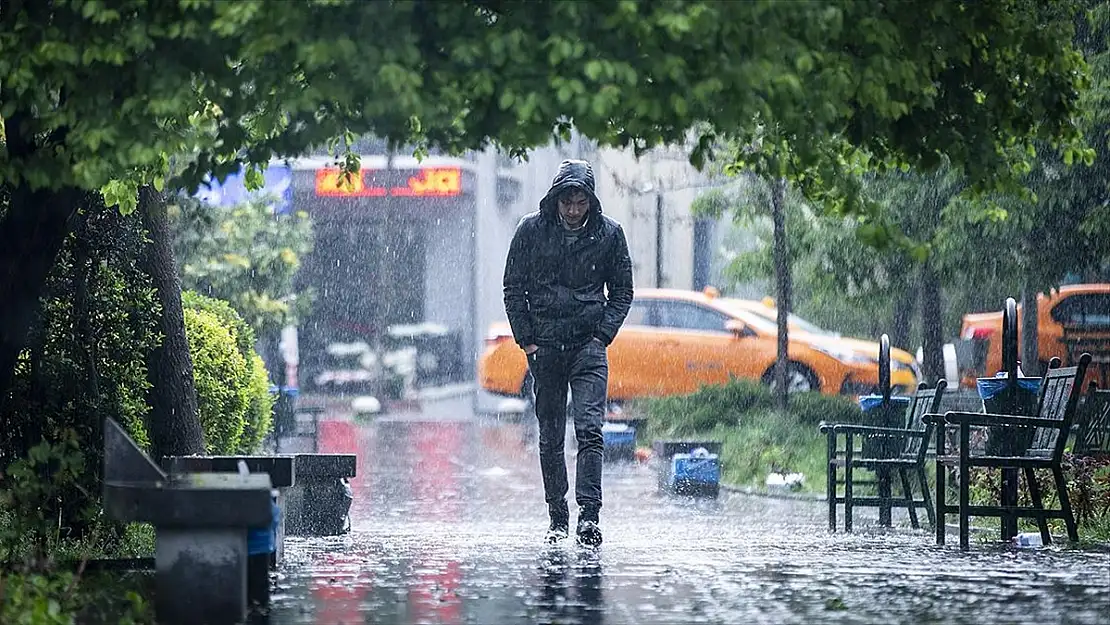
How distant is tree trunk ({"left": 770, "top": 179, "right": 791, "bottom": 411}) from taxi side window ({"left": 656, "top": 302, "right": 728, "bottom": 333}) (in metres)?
3.22

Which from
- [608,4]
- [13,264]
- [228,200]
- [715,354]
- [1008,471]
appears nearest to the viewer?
[608,4]

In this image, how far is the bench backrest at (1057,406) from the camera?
10258mm

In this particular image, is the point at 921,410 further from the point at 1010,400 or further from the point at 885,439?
the point at 1010,400

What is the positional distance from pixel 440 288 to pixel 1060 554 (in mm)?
36069

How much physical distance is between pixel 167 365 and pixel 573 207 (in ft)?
7.96

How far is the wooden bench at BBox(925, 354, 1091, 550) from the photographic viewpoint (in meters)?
10.2

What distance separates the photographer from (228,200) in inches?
1156

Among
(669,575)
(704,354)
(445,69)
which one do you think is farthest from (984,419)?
(704,354)

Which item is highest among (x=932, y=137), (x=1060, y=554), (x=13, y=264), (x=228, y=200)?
(x=228, y=200)

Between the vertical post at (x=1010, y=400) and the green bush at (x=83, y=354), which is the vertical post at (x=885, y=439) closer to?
the vertical post at (x=1010, y=400)

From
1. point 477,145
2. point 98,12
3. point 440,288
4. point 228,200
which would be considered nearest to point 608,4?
point 477,145

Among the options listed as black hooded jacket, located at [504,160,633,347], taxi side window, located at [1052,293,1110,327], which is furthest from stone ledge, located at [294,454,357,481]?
taxi side window, located at [1052,293,1110,327]

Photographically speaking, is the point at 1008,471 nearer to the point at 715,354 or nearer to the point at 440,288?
→ the point at 715,354

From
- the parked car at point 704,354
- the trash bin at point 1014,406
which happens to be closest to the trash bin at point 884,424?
the trash bin at point 1014,406
